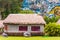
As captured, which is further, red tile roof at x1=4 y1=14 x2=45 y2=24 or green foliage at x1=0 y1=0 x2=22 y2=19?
green foliage at x1=0 y1=0 x2=22 y2=19

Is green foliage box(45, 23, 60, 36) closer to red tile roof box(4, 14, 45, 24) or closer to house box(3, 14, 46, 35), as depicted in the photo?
house box(3, 14, 46, 35)

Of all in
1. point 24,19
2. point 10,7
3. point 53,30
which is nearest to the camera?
point 53,30

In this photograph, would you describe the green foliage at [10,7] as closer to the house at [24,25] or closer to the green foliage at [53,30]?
the house at [24,25]

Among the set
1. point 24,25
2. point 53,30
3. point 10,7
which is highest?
point 10,7

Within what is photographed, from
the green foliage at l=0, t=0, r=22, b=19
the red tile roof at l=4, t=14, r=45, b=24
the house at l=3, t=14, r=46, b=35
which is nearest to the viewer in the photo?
the house at l=3, t=14, r=46, b=35

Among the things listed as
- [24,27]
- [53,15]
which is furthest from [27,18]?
[53,15]

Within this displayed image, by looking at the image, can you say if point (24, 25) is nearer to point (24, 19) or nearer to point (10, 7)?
point (24, 19)

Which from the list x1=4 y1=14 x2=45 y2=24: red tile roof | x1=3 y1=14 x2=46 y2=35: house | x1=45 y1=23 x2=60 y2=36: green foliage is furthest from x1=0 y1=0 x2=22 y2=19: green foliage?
x1=45 y1=23 x2=60 y2=36: green foliage

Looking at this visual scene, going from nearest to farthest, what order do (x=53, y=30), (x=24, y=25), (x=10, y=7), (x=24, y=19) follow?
(x=53, y=30), (x=24, y=25), (x=24, y=19), (x=10, y=7)

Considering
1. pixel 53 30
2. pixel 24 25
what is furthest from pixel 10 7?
pixel 53 30

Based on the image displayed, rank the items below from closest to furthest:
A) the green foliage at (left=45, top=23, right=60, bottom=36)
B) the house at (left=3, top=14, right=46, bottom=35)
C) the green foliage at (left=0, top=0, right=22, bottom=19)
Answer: the green foliage at (left=45, top=23, right=60, bottom=36) → the house at (left=3, top=14, right=46, bottom=35) → the green foliage at (left=0, top=0, right=22, bottom=19)

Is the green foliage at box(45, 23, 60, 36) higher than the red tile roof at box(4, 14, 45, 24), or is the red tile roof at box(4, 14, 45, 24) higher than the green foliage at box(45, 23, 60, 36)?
the red tile roof at box(4, 14, 45, 24)

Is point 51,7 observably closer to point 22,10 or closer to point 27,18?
point 22,10

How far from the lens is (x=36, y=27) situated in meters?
40.5
